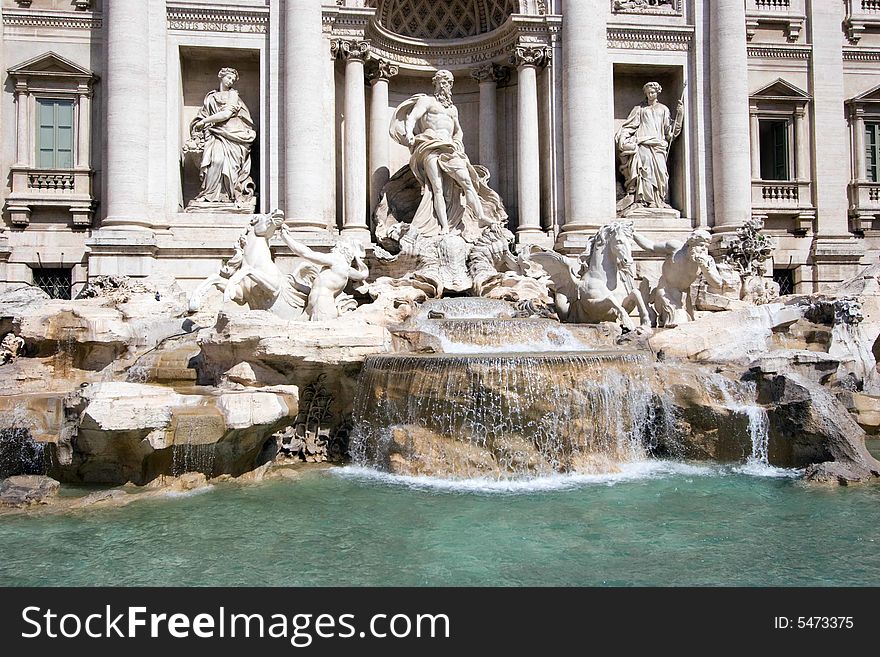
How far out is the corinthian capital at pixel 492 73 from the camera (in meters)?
15.4

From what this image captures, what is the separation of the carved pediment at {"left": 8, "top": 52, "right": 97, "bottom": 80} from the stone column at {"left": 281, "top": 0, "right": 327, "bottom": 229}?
164 inches

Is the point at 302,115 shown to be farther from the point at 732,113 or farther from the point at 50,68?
the point at 732,113

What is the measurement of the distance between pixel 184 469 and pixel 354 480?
1.77 m

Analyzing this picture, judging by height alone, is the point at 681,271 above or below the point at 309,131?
below

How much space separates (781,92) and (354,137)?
32.6ft

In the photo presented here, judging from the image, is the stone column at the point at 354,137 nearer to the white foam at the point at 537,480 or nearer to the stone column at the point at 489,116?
the stone column at the point at 489,116

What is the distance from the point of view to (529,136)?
14.6m

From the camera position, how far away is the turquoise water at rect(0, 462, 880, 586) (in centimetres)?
465

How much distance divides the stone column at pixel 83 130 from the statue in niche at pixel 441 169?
616cm

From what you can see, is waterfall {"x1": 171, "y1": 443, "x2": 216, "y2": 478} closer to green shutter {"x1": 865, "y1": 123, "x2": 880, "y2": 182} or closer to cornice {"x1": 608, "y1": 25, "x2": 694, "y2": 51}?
cornice {"x1": 608, "y1": 25, "x2": 694, "y2": 51}

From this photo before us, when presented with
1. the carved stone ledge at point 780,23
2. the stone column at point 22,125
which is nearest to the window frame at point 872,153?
the carved stone ledge at point 780,23

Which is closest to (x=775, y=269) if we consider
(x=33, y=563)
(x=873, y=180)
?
(x=873, y=180)

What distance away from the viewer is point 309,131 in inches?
531

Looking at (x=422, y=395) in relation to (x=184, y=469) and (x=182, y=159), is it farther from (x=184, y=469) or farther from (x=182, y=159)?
(x=182, y=159)
